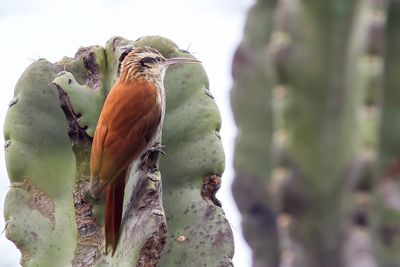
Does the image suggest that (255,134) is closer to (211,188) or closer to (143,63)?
(211,188)

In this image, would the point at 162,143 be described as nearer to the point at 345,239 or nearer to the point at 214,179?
the point at 214,179

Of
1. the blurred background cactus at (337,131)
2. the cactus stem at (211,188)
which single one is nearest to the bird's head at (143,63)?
the cactus stem at (211,188)

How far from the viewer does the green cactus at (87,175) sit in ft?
10.8

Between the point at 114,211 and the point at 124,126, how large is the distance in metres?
0.42

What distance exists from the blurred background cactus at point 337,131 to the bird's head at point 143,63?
2010mm

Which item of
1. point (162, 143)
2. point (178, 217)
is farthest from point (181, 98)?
point (178, 217)

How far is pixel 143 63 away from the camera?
12.7 ft

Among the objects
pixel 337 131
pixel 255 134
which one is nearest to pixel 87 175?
pixel 255 134

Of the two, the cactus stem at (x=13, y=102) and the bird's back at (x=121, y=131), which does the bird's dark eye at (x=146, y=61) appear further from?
the cactus stem at (x=13, y=102)

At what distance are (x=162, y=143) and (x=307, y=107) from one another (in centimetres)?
189

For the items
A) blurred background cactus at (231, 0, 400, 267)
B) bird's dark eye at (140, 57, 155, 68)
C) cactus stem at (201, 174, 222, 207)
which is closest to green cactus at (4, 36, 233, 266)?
cactus stem at (201, 174, 222, 207)

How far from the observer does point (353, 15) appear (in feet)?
5.34

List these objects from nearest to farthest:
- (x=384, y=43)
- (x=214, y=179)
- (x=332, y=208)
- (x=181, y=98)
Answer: (x=384, y=43), (x=332, y=208), (x=214, y=179), (x=181, y=98)

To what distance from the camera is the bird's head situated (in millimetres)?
3717
